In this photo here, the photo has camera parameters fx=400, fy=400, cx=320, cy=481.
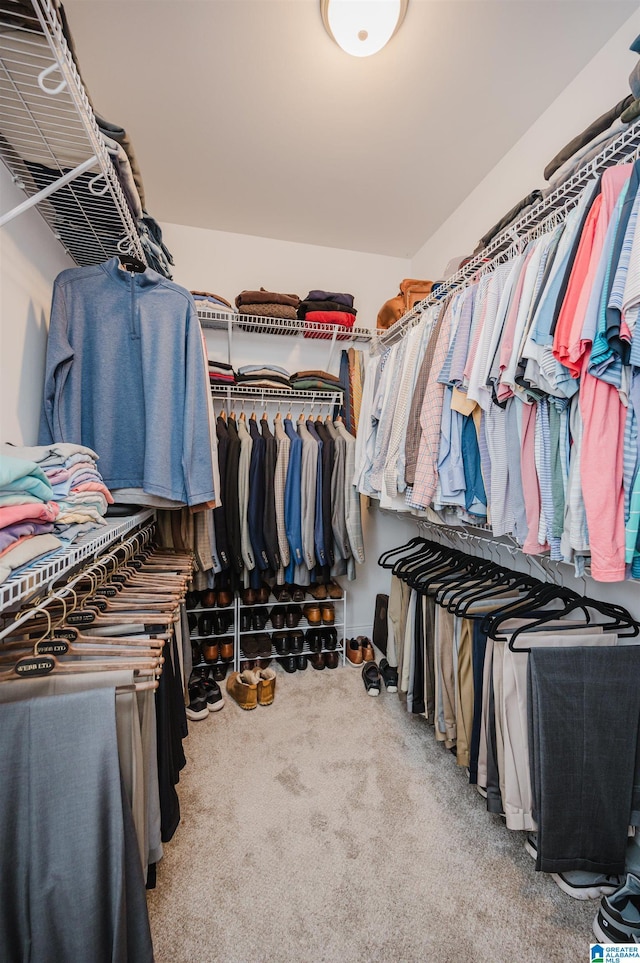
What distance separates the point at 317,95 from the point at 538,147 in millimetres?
997

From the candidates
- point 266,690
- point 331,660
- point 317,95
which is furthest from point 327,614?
point 317,95

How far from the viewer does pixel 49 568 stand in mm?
712

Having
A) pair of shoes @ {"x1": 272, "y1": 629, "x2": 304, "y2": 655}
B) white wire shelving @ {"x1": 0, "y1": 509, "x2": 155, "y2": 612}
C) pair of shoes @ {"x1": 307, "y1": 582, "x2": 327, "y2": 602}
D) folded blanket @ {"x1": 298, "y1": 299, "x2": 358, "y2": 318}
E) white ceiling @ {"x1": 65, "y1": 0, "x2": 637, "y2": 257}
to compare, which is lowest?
pair of shoes @ {"x1": 272, "y1": 629, "x2": 304, "y2": 655}

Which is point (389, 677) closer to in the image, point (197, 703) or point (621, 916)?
point (197, 703)

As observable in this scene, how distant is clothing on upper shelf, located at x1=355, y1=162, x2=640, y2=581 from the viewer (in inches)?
34.8

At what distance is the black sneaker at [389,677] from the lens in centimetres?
229

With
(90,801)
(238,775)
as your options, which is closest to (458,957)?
(238,775)

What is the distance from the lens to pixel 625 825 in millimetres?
1140

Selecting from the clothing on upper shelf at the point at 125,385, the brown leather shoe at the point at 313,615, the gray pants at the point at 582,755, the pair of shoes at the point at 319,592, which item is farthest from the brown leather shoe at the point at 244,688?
the gray pants at the point at 582,755

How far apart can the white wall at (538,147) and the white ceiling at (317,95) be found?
4 centimetres

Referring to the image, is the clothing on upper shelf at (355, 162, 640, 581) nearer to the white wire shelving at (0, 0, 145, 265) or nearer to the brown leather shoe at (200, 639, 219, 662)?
the white wire shelving at (0, 0, 145, 265)

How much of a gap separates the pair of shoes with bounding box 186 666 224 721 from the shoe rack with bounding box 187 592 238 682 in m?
0.16

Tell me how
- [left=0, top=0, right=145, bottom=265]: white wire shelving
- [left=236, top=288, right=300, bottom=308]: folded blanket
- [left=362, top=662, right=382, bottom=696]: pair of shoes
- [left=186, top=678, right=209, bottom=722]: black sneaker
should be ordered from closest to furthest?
1. [left=0, top=0, right=145, bottom=265]: white wire shelving
2. [left=186, top=678, right=209, bottom=722]: black sneaker
3. [left=362, top=662, right=382, bottom=696]: pair of shoes
4. [left=236, top=288, right=300, bottom=308]: folded blanket

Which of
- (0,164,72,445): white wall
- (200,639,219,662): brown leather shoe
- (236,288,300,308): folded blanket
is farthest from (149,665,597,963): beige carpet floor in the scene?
(236,288,300,308): folded blanket
